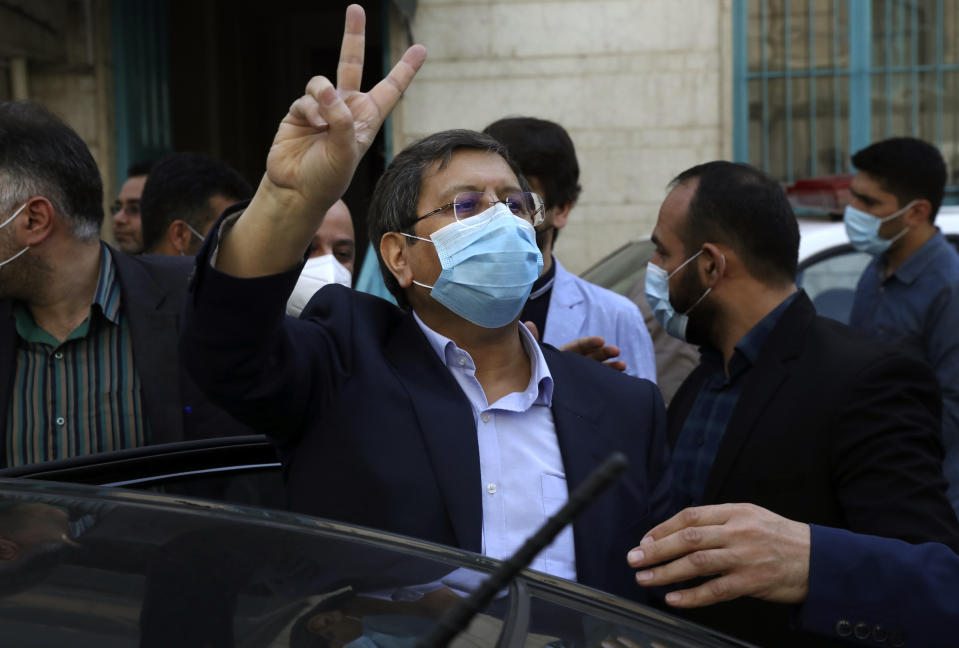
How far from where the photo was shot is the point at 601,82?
805 cm

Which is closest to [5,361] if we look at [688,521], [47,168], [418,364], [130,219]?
[47,168]

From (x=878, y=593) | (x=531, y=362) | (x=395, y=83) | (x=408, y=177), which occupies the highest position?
(x=395, y=83)

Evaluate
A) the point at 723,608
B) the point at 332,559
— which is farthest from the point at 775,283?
the point at 332,559

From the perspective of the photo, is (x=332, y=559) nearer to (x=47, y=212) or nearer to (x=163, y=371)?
(x=163, y=371)

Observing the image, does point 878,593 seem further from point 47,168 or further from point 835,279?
point 835,279

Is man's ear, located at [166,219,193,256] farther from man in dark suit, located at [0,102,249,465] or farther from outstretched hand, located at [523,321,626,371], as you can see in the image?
outstretched hand, located at [523,321,626,371]

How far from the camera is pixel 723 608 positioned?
7.69ft

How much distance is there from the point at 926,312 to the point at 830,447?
229 cm

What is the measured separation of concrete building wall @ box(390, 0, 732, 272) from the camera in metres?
7.96

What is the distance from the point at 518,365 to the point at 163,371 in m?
0.95

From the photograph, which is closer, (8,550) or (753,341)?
(8,550)

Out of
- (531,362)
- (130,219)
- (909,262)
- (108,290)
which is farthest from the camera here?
(130,219)

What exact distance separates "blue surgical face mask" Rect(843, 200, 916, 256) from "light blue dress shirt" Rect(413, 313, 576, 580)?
3100 mm

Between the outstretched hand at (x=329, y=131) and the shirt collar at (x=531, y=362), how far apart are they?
526 mm
